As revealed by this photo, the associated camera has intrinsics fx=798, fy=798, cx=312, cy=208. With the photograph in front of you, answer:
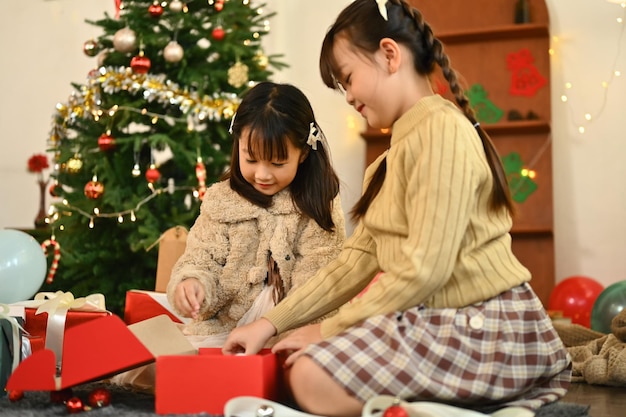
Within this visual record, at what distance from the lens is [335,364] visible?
1.13 meters

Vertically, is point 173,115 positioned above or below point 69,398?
above

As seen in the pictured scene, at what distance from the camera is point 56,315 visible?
1.53 metres

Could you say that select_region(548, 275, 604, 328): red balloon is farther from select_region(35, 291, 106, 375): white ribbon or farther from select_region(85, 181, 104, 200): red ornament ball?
select_region(35, 291, 106, 375): white ribbon

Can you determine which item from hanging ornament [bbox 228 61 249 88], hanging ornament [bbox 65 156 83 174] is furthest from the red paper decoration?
hanging ornament [bbox 65 156 83 174]

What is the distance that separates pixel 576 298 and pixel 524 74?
3.52 feet

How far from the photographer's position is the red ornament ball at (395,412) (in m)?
1.04

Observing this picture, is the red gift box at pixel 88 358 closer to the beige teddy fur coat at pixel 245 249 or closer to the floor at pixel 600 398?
the beige teddy fur coat at pixel 245 249

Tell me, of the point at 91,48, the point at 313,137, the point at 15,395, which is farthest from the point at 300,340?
the point at 91,48

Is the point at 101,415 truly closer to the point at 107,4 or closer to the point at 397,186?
the point at 397,186

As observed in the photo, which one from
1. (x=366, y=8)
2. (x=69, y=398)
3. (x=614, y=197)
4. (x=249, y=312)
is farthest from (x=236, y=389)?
(x=614, y=197)

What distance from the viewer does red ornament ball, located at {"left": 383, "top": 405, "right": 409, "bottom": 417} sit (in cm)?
104

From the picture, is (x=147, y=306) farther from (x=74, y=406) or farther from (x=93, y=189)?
(x=74, y=406)

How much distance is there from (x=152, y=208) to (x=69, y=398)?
5.39 ft

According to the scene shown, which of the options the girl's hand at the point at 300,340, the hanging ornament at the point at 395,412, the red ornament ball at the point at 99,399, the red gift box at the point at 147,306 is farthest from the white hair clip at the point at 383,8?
the red gift box at the point at 147,306
